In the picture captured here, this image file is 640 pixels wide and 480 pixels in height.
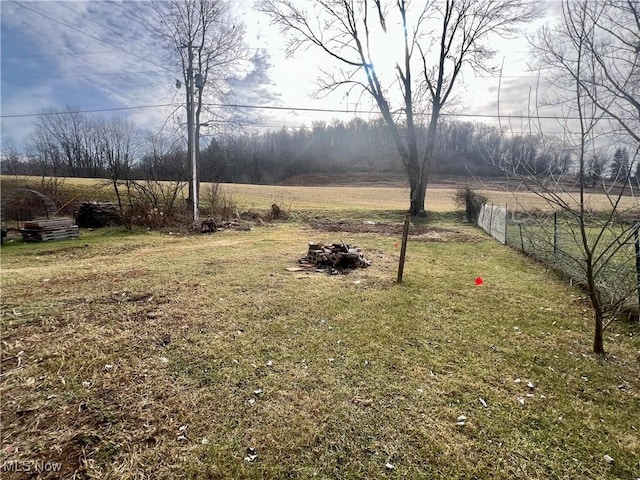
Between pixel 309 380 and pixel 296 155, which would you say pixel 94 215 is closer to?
pixel 309 380

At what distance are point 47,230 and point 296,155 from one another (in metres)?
58.0

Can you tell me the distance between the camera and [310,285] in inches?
203

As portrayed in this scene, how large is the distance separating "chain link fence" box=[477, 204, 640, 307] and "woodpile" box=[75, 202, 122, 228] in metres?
12.8

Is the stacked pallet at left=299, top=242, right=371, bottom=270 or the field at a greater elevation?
the stacked pallet at left=299, top=242, right=371, bottom=270

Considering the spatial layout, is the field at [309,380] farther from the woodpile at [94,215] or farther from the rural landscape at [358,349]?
the woodpile at [94,215]

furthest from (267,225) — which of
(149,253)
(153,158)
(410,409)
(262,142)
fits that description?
(262,142)

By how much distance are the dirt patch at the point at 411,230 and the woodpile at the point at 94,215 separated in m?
7.52

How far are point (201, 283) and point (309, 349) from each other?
8.89 ft

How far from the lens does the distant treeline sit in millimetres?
3000

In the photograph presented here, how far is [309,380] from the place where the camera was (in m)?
2.66

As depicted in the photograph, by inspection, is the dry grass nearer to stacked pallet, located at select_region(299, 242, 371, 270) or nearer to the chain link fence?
the chain link fence

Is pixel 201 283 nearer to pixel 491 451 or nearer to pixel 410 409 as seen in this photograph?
pixel 410 409

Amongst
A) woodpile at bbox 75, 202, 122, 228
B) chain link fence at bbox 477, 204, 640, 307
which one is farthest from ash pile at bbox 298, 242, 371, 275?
woodpile at bbox 75, 202, 122, 228

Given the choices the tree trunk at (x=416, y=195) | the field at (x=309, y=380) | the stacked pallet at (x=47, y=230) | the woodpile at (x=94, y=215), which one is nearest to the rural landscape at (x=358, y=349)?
the field at (x=309, y=380)
